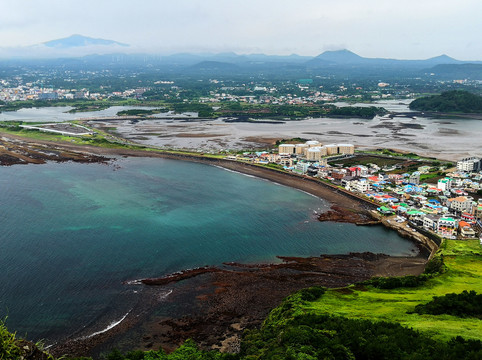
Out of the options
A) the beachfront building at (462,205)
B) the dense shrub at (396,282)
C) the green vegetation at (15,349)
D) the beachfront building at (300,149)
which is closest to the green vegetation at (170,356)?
the green vegetation at (15,349)

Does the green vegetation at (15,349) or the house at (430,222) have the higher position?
the green vegetation at (15,349)

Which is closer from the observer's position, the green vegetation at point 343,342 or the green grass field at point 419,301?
the green vegetation at point 343,342

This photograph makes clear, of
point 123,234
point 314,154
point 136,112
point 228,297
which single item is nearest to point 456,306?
point 228,297

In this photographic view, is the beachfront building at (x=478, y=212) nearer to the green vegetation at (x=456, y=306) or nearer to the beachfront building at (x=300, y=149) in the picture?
the green vegetation at (x=456, y=306)

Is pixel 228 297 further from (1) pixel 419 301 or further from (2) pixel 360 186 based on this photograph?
(2) pixel 360 186

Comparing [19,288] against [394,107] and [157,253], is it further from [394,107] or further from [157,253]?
[394,107]

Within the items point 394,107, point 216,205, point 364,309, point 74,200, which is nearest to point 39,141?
point 74,200
